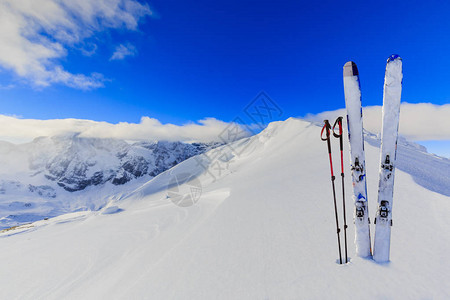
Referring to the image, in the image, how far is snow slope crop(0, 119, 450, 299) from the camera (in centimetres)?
393

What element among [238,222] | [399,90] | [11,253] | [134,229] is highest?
[399,90]

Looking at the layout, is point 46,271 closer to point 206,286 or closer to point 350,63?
point 206,286

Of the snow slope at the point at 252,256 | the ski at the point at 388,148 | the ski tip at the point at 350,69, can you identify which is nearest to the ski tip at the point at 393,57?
the ski at the point at 388,148

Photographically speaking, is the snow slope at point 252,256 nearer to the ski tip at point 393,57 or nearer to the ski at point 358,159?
the ski at point 358,159

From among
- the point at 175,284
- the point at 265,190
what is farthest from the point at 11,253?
the point at 265,190

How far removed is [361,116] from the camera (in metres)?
4.39

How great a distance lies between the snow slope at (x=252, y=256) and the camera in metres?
3.93

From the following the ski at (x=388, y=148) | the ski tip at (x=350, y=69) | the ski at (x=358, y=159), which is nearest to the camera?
the ski at (x=388, y=148)

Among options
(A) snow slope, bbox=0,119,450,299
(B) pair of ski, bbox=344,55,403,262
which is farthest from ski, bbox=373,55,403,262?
(A) snow slope, bbox=0,119,450,299

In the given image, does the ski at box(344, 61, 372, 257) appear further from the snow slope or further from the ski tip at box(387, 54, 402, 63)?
the ski tip at box(387, 54, 402, 63)

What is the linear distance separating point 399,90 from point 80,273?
1042cm

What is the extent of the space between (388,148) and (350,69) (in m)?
1.78

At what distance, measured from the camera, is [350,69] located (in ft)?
14.9

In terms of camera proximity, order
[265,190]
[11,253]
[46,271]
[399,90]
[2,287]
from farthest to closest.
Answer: [265,190] < [11,253] < [46,271] < [2,287] < [399,90]
